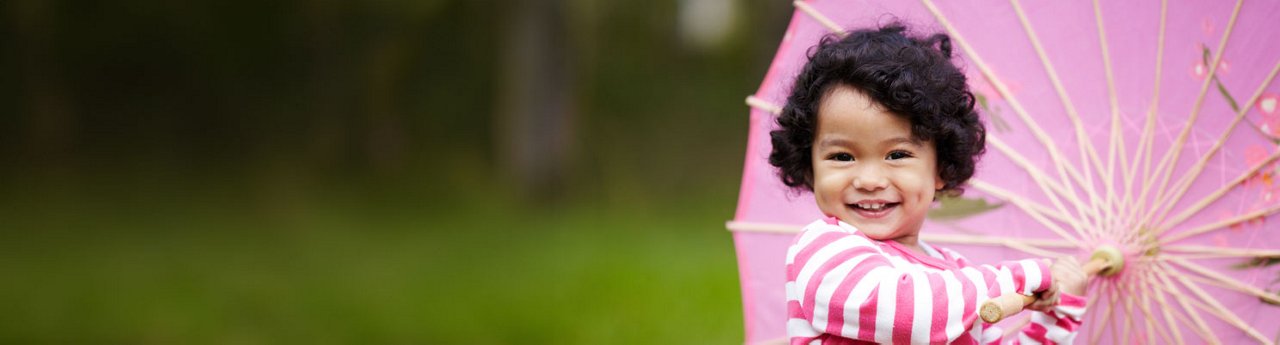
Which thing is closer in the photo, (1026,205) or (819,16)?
(1026,205)

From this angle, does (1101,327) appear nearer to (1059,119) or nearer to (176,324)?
(1059,119)

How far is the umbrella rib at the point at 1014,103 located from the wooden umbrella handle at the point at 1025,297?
0.13 metres

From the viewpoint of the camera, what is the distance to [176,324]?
441 centimetres

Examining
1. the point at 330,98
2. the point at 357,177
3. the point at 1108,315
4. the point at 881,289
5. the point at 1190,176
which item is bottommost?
the point at 357,177

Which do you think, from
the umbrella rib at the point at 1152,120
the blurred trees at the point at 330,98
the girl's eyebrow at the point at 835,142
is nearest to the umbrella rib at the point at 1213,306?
the umbrella rib at the point at 1152,120

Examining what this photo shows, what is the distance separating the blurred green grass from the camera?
4.38m

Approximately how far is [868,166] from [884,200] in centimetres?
5

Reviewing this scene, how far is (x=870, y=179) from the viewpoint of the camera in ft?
4.95

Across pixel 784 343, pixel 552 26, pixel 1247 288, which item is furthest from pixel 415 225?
pixel 1247 288

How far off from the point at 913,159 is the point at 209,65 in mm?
6434

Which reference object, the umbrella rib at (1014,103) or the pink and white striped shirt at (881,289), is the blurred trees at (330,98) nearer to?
the umbrella rib at (1014,103)

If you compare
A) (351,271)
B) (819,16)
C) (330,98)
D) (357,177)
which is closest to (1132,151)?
(819,16)

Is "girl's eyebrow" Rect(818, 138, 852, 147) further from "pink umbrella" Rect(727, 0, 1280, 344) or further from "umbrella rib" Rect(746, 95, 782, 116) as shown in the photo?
"umbrella rib" Rect(746, 95, 782, 116)

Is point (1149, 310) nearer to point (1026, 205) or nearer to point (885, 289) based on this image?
point (1026, 205)
